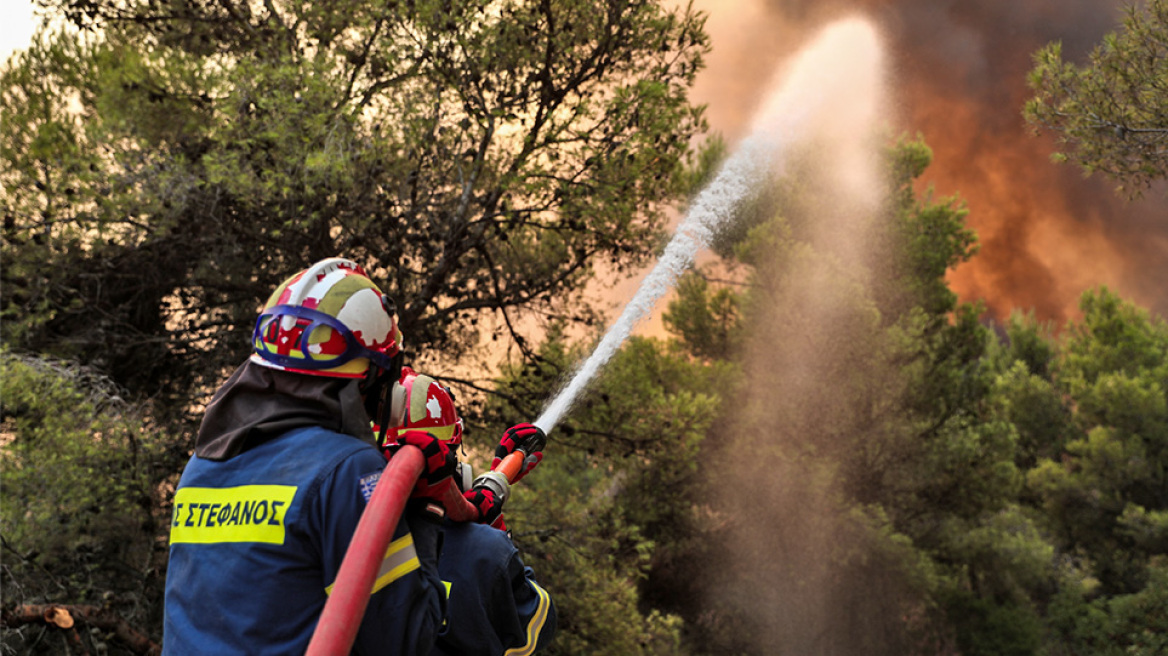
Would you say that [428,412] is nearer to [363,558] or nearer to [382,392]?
[382,392]

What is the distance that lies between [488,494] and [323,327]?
2.84ft

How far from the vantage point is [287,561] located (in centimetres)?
180

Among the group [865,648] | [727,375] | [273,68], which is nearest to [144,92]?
[273,68]

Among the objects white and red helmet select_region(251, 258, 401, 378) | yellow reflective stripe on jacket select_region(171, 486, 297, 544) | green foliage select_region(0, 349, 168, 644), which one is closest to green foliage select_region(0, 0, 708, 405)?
green foliage select_region(0, 349, 168, 644)

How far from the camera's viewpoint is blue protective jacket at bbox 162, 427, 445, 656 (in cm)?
179

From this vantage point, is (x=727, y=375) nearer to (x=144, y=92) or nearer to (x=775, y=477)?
(x=775, y=477)

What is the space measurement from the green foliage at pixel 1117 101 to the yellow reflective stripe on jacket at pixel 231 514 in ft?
24.7

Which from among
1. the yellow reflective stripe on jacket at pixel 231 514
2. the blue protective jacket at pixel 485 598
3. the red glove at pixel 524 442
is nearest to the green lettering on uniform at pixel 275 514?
the yellow reflective stripe on jacket at pixel 231 514

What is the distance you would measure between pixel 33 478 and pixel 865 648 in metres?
18.0

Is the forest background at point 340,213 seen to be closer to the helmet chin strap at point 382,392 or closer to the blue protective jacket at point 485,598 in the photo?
the blue protective jacket at point 485,598

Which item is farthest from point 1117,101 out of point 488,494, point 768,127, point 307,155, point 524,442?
point 488,494

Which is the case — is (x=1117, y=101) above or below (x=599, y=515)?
above

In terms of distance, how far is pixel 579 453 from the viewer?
41.1ft

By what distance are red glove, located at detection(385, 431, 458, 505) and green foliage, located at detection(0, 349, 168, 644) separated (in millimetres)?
5405
